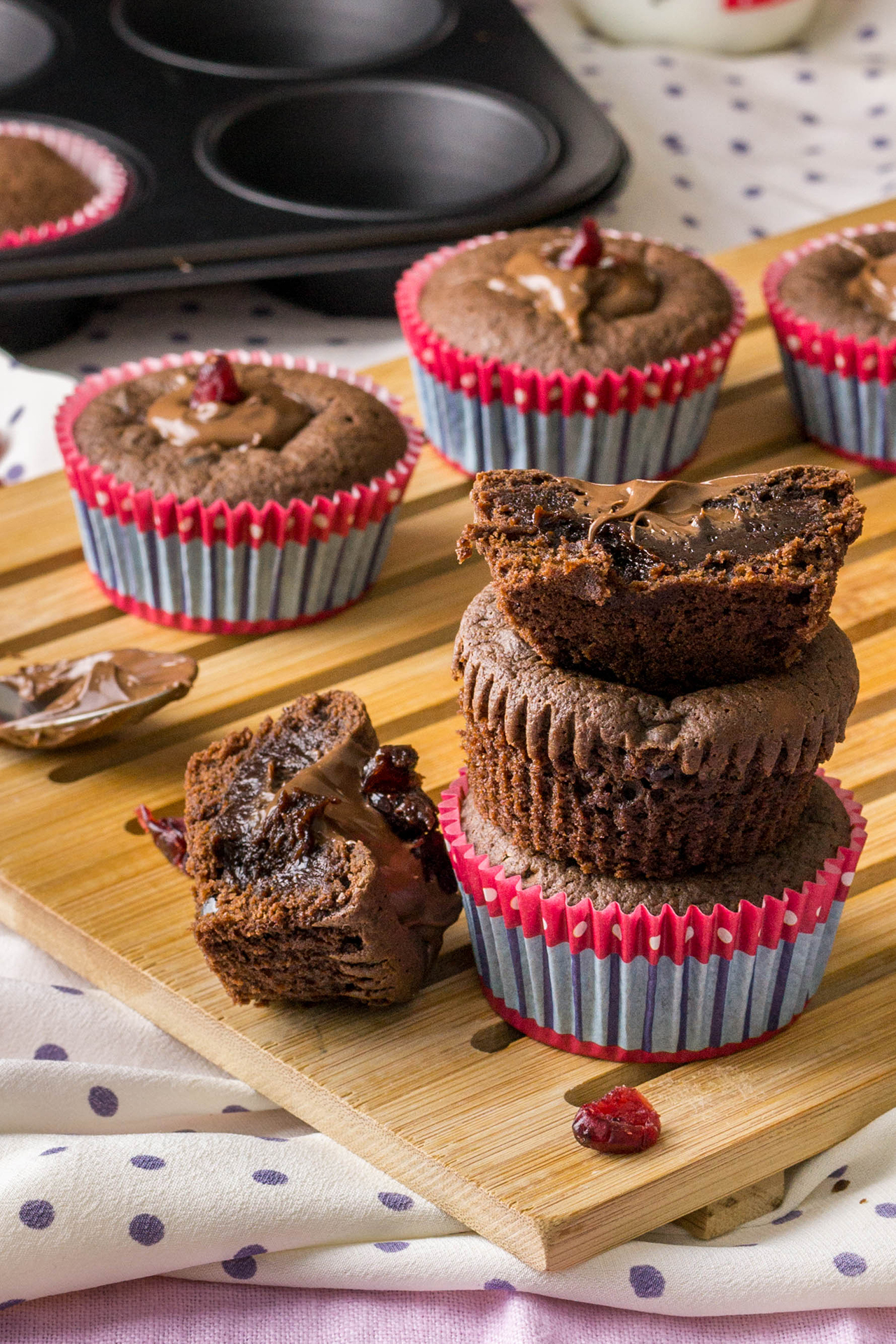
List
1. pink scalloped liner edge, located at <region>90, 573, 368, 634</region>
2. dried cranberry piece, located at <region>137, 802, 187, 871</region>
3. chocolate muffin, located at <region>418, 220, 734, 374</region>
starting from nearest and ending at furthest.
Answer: dried cranberry piece, located at <region>137, 802, 187, 871</region> < pink scalloped liner edge, located at <region>90, 573, 368, 634</region> < chocolate muffin, located at <region>418, 220, 734, 374</region>

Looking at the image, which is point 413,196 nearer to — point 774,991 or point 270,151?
point 270,151

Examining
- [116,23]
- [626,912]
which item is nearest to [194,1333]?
[626,912]

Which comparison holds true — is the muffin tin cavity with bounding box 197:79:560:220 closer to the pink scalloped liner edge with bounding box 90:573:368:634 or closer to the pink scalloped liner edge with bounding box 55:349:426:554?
the pink scalloped liner edge with bounding box 55:349:426:554

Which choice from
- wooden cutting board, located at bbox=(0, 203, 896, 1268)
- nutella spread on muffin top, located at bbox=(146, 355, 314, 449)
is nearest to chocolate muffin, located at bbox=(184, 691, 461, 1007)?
wooden cutting board, located at bbox=(0, 203, 896, 1268)

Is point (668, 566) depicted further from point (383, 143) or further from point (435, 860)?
point (383, 143)

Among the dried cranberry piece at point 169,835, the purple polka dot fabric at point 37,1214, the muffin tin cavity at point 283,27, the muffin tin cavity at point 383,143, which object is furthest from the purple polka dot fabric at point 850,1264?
the muffin tin cavity at point 283,27

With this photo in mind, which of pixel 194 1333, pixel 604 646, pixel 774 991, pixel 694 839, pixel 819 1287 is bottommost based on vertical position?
pixel 194 1333

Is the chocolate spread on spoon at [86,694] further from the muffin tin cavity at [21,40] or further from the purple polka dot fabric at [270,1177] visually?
the muffin tin cavity at [21,40]
